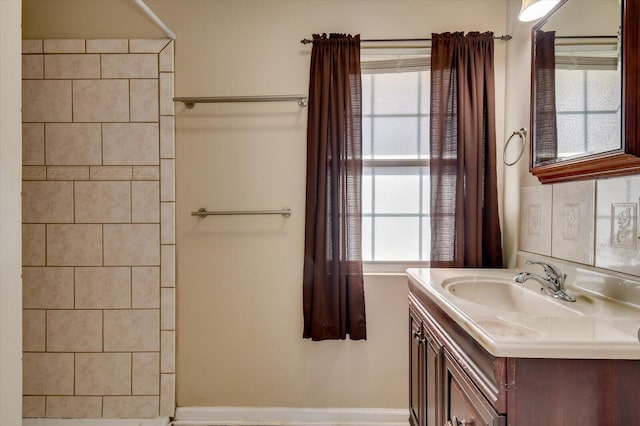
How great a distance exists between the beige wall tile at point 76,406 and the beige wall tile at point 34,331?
0.99 ft

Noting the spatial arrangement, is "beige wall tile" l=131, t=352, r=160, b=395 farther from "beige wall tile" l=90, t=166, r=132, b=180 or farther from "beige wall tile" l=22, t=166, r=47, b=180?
"beige wall tile" l=22, t=166, r=47, b=180

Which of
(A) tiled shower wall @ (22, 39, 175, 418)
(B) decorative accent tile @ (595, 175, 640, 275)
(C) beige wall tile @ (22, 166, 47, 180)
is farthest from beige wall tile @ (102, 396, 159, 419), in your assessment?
(B) decorative accent tile @ (595, 175, 640, 275)

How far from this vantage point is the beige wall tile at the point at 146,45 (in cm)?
192

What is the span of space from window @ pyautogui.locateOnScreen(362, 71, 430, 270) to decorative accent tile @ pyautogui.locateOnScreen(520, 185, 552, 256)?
1.58 ft

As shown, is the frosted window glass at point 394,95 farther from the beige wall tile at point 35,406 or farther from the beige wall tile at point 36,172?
the beige wall tile at point 35,406

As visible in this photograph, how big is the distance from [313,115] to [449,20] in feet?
2.99

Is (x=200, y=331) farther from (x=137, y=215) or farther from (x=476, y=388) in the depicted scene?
(x=476, y=388)

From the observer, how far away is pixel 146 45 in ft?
6.29

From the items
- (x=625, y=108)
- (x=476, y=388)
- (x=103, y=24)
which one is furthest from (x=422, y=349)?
(x=103, y=24)

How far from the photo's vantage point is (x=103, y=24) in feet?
6.38

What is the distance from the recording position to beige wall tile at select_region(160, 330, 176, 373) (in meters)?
1.96

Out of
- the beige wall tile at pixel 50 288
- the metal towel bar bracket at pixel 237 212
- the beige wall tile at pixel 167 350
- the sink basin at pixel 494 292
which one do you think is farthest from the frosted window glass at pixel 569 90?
the beige wall tile at pixel 50 288

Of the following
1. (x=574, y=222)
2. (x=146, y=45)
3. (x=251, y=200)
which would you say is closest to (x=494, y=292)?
(x=574, y=222)

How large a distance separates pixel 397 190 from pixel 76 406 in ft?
7.19
